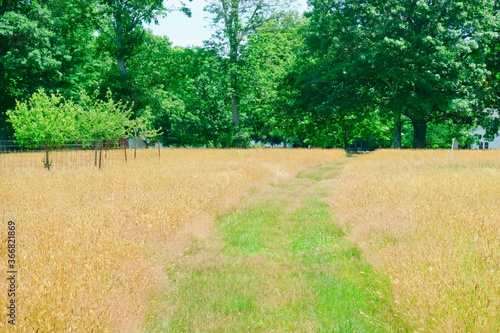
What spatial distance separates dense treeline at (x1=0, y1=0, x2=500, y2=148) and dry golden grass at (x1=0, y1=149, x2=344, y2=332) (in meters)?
20.6

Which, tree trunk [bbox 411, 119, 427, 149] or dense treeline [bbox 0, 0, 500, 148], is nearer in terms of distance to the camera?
dense treeline [bbox 0, 0, 500, 148]

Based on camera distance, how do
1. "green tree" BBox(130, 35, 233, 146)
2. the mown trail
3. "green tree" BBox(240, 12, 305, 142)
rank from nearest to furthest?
the mown trail
"green tree" BBox(240, 12, 305, 142)
"green tree" BBox(130, 35, 233, 146)

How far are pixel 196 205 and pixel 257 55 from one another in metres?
31.3

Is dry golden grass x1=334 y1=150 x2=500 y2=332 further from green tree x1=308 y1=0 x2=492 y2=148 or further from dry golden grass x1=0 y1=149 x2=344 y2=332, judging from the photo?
green tree x1=308 y1=0 x2=492 y2=148

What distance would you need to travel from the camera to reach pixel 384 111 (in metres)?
35.1

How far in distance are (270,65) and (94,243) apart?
35603mm

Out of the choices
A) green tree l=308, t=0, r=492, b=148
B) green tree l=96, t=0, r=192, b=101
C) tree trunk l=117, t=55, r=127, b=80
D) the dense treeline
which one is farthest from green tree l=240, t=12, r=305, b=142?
tree trunk l=117, t=55, r=127, b=80

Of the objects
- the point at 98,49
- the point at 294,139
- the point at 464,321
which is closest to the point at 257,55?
the point at 98,49

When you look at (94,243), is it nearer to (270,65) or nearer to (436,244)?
(436,244)

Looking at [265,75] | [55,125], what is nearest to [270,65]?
[265,75]

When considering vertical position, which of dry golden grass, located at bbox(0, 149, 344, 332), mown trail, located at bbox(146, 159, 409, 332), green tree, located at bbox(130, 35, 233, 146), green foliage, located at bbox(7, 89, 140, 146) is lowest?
mown trail, located at bbox(146, 159, 409, 332)

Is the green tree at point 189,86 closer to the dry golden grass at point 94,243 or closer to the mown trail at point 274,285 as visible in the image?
the dry golden grass at point 94,243

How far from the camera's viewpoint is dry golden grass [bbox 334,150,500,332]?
3.31 meters

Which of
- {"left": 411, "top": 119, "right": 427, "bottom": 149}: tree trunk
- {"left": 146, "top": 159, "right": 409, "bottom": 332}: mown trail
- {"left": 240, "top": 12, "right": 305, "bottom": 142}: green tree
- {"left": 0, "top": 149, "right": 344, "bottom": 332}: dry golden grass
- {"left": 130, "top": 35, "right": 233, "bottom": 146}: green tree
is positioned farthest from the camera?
{"left": 130, "top": 35, "right": 233, "bottom": 146}: green tree
